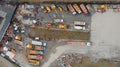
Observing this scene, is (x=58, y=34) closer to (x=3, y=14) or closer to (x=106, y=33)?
(x=106, y=33)

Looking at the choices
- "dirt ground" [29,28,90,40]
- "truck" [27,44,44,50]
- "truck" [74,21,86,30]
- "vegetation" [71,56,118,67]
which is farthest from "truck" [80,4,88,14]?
"truck" [27,44,44,50]

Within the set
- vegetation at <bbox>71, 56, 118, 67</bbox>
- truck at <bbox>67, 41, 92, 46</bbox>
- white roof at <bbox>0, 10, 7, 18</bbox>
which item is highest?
white roof at <bbox>0, 10, 7, 18</bbox>

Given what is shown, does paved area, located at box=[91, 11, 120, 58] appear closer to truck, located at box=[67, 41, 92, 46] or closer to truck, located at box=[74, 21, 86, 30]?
truck, located at box=[67, 41, 92, 46]

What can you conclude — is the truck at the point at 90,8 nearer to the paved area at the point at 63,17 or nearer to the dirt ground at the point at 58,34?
the paved area at the point at 63,17

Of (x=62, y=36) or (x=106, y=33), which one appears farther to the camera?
(x=62, y=36)

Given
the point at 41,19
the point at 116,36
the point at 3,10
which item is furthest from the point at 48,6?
the point at 116,36

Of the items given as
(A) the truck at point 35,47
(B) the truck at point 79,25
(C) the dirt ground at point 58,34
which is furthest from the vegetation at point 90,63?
(A) the truck at point 35,47

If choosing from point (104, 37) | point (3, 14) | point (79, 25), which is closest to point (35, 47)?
point (3, 14)

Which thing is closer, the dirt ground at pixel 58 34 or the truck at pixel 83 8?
the truck at pixel 83 8

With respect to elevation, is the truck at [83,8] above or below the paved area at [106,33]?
above
